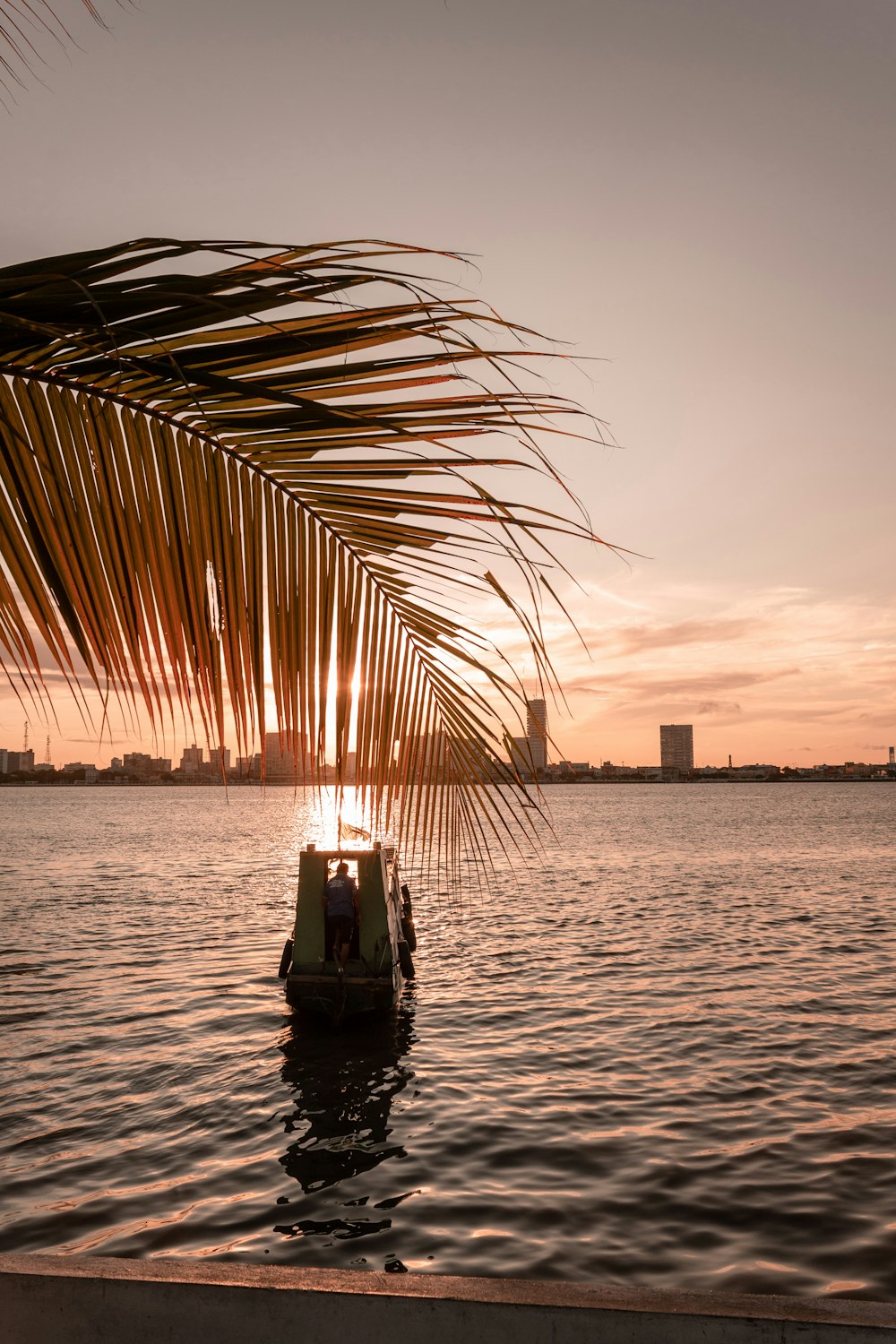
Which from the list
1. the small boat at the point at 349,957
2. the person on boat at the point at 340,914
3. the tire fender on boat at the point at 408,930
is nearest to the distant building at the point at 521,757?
the small boat at the point at 349,957

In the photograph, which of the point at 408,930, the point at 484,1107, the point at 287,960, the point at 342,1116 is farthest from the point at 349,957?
the point at 484,1107

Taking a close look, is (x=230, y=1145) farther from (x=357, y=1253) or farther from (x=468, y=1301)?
(x=468, y=1301)

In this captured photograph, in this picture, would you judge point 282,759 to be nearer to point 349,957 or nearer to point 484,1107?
point 484,1107

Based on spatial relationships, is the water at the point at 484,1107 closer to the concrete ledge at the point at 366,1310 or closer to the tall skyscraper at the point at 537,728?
the concrete ledge at the point at 366,1310

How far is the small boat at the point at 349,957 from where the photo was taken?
58.8 ft

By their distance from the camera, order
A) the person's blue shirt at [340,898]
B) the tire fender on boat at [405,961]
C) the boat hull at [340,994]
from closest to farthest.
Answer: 1. the person's blue shirt at [340,898]
2. the boat hull at [340,994]
3. the tire fender on boat at [405,961]

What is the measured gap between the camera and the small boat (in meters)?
17.9

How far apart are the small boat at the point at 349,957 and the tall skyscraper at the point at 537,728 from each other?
1618 cm

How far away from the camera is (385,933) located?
18141 mm

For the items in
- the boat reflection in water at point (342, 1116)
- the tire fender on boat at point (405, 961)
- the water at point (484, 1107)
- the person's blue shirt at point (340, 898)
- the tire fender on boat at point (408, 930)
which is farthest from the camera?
the tire fender on boat at point (408, 930)

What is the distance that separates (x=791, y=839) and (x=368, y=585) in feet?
282

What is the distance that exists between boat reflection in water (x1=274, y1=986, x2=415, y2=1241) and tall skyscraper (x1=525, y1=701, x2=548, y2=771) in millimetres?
9978

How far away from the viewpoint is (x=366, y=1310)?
258cm

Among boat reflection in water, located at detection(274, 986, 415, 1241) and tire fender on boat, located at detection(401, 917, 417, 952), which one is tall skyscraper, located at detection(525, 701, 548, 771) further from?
tire fender on boat, located at detection(401, 917, 417, 952)
